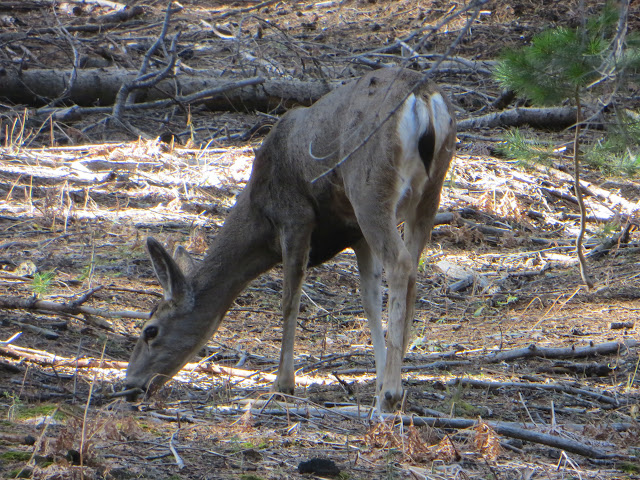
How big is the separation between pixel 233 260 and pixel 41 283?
1.89m

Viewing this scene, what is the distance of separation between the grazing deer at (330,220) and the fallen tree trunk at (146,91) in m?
6.15

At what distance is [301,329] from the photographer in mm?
7664

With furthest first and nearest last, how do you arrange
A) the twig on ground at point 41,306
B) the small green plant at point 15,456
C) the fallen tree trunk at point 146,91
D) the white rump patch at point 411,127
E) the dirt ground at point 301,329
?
the fallen tree trunk at point 146,91 → the twig on ground at point 41,306 → the white rump patch at point 411,127 → the dirt ground at point 301,329 → the small green plant at point 15,456

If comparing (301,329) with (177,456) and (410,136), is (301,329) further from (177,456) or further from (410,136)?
(177,456)

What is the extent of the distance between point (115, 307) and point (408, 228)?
2.87 metres

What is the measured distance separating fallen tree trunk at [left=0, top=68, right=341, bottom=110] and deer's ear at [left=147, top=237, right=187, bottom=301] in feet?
20.7

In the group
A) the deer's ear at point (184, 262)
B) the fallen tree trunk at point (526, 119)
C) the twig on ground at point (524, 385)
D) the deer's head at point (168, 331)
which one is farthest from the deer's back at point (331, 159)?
the fallen tree trunk at point (526, 119)

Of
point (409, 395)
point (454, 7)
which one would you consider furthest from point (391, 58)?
point (409, 395)

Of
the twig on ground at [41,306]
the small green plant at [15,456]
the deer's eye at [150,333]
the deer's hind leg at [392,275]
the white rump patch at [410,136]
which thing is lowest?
the deer's eye at [150,333]

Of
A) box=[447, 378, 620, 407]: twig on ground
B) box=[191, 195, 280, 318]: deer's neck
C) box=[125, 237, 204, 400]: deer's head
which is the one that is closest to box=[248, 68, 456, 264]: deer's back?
box=[191, 195, 280, 318]: deer's neck

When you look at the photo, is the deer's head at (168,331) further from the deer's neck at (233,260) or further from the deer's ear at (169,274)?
the deer's neck at (233,260)

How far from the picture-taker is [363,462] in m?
3.88

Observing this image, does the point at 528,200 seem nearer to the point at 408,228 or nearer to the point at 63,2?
the point at 408,228

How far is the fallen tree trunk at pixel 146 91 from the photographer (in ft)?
41.2
